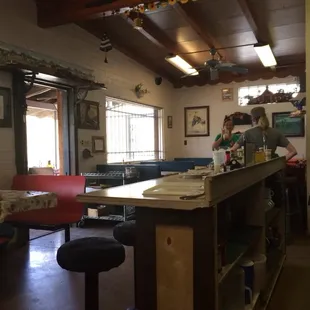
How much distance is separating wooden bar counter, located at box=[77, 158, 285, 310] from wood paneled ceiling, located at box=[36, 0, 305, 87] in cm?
296

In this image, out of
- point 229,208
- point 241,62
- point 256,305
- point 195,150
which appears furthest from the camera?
point 195,150

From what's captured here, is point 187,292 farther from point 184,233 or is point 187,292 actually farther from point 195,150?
point 195,150

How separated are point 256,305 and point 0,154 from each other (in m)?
2.99

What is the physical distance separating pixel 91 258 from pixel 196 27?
417cm

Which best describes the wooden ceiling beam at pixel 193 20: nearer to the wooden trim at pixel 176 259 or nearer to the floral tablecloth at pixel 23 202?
the floral tablecloth at pixel 23 202

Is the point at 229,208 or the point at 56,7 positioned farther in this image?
the point at 56,7

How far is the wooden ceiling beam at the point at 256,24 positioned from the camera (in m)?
4.34

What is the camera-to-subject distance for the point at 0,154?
3.82 m

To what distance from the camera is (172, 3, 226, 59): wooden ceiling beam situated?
4.45 metres

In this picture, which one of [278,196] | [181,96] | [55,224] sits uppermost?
[181,96]

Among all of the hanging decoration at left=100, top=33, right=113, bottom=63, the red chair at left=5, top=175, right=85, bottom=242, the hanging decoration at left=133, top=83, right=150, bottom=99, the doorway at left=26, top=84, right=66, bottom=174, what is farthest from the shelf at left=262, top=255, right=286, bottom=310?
the doorway at left=26, top=84, right=66, bottom=174

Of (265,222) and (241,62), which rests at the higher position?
(241,62)

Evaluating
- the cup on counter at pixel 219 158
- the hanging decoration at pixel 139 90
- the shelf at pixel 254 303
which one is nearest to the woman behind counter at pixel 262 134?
the cup on counter at pixel 219 158

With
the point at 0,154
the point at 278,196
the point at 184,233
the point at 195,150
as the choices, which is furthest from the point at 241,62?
the point at 184,233
